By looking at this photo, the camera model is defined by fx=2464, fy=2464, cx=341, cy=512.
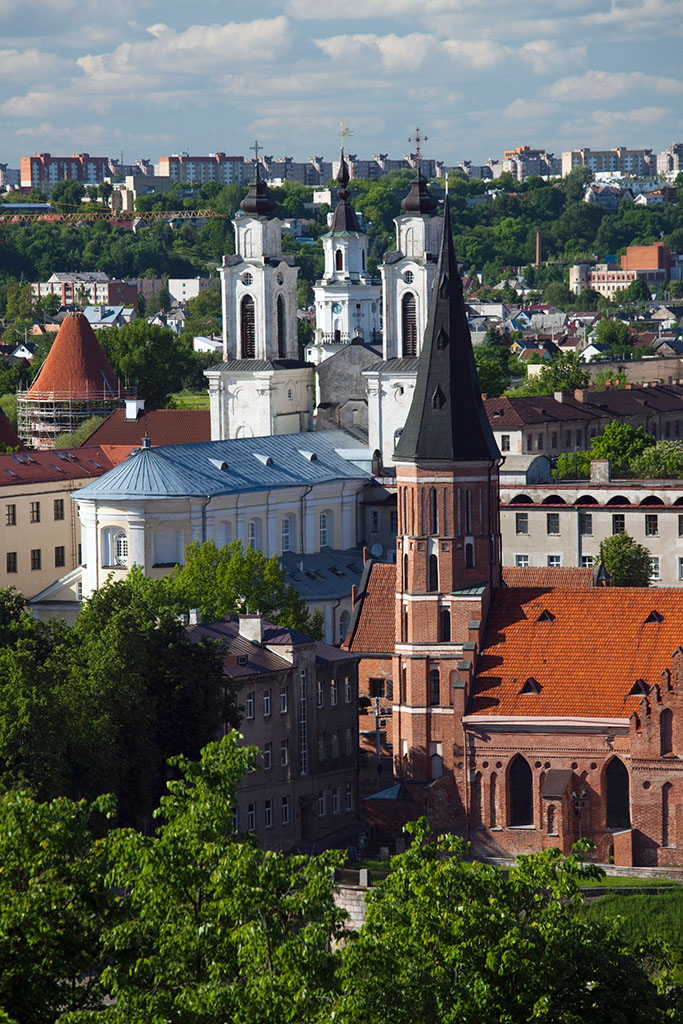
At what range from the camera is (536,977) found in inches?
1533

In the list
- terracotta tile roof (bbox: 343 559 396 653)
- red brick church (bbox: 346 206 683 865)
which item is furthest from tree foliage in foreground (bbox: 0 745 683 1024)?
terracotta tile roof (bbox: 343 559 396 653)

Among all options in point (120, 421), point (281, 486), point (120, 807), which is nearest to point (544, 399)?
point (120, 421)

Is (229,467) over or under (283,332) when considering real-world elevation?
under

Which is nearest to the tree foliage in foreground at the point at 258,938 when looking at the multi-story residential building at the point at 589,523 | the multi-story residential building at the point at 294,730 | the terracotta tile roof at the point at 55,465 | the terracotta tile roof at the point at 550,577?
the multi-story residential building at the point at 294,730

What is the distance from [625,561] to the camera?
92.1 metres

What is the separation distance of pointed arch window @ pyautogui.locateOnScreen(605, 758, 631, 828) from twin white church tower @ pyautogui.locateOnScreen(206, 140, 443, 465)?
35.2 m

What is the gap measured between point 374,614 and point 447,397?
9.36m

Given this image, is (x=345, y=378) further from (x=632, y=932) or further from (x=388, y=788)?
(x=632, y=932)

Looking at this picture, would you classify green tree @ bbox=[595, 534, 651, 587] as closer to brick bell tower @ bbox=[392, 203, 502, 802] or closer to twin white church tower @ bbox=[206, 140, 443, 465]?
twin white church tower @ bbox=[206, 140, 443, 465]

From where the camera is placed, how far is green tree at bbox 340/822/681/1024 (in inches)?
1469

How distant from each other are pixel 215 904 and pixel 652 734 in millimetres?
28869

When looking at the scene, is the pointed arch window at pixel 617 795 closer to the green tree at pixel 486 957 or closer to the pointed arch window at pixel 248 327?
the green tree at pixel 486 957

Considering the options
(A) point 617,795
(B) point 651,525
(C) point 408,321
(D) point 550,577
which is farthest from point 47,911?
(C) point 408,321

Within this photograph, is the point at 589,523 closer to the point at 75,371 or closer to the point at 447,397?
the point at 447,397
